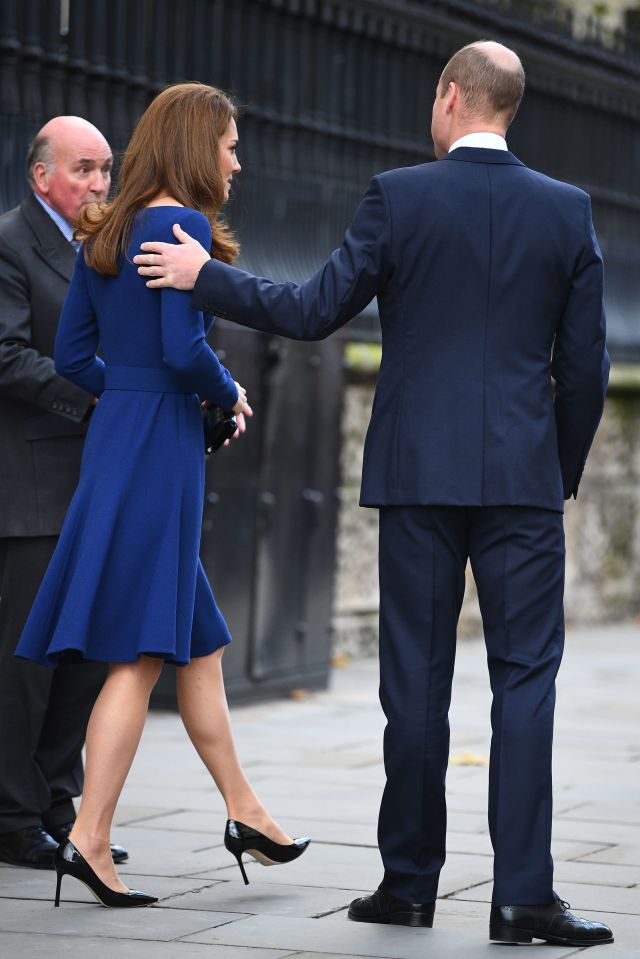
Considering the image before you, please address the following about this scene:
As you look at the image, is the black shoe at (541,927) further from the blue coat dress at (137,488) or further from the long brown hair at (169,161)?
the long brown hair at (169,161)

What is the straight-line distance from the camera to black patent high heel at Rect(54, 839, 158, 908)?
166 inches

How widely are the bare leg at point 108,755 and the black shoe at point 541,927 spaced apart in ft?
2.89

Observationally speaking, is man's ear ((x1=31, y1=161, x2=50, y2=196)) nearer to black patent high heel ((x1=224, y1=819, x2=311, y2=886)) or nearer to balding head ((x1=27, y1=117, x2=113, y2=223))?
balding head ((x1=27, y1=117, x2=113, y2=223))

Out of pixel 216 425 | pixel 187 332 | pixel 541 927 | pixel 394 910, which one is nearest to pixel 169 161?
pixel 187 332

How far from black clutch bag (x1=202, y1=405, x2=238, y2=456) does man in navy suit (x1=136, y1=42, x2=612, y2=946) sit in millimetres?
405

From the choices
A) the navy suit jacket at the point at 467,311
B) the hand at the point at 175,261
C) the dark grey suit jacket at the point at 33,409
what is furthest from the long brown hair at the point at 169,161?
the dark grey suit jacket at the point at 33,409

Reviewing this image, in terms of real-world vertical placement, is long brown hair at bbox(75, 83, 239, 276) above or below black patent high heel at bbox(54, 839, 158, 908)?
above

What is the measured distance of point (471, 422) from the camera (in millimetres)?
4078

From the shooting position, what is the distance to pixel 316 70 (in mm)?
9023

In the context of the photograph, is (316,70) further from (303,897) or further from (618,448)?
(303,897)

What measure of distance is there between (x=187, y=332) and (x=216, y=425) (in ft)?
1.15

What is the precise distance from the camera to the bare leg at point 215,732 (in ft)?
14.8

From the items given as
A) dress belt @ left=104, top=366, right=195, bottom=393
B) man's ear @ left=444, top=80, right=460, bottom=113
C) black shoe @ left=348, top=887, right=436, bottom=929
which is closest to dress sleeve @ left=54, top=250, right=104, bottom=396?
dress belt @ left=104, top=366, right=195, bottom=393

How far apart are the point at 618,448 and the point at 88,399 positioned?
759 cm
